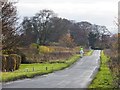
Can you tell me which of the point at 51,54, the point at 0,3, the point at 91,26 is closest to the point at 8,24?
the point at 0,3

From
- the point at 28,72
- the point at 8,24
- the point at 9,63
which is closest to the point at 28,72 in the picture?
the point at 28,72

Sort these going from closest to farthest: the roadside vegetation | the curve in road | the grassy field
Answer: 1. the curve in road
2. the grassy field
3. the roadside vegetation

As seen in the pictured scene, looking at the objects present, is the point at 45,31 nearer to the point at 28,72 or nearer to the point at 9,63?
the point at 9,63

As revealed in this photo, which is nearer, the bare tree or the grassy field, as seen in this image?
the grassy field

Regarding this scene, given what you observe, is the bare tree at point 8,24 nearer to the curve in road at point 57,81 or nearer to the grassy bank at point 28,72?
the grassy bank at point 28,72

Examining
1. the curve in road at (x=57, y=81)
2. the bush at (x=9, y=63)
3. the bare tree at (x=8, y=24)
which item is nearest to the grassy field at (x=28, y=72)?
the curve in road at (x=57, y=81)

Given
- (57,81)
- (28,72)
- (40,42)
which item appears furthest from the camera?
(40,42)

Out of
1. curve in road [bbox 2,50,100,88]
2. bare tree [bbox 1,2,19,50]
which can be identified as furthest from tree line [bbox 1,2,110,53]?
curve in road [bbox 2,50,100,88]

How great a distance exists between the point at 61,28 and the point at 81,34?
2772 centimetres

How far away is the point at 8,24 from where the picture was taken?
161 feet

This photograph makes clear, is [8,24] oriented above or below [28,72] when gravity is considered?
above

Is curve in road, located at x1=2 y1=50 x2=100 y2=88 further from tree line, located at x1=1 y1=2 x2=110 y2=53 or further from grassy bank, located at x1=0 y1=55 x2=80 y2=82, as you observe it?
tree line, located at x1=1 y1=2 x2=110 y2=53

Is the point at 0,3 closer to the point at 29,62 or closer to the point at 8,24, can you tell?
the point at 8,24

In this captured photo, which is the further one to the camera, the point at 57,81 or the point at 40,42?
the point at 40,42
